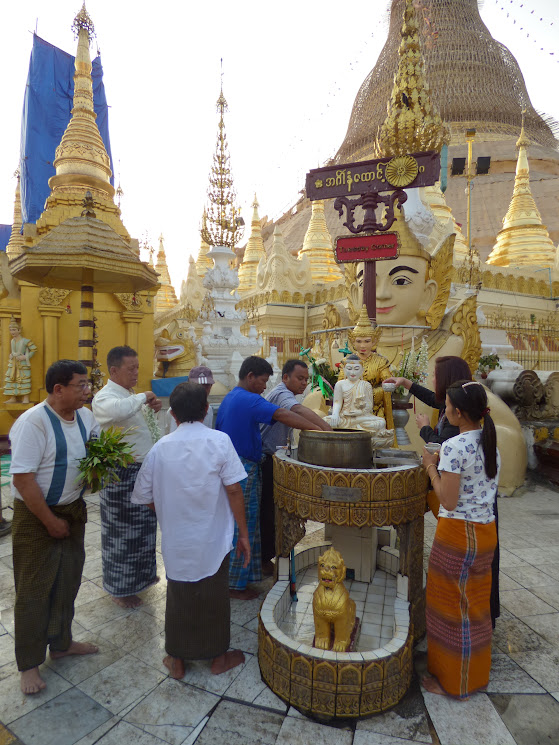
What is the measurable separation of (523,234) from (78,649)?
21.0m

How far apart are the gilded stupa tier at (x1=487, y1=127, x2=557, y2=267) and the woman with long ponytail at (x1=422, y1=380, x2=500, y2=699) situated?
18.6m

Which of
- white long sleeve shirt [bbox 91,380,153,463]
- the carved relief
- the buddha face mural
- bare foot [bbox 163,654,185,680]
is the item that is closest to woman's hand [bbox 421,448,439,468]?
bare foot [bbox 163,654,185,680]

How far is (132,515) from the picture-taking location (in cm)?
335

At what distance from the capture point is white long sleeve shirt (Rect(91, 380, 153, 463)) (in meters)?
3.26

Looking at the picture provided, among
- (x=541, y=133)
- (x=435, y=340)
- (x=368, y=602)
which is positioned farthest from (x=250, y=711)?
(x=541, y=133)

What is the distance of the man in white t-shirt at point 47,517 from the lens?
8.08 feet

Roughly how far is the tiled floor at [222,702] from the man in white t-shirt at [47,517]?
9.4 inches

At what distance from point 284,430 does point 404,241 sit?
13.4ft

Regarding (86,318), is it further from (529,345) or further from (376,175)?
(529,345)

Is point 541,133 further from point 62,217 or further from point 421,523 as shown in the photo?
point 421,523

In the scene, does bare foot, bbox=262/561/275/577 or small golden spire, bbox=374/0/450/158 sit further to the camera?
small golden spire, bbox=374/0/450/158

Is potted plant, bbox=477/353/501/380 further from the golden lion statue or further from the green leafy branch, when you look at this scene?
the green leafy branch

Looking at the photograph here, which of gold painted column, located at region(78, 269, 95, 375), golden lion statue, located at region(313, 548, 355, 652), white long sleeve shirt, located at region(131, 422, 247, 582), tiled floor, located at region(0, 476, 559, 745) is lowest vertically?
tiled floor, located at region(0, 476, 559, 745)

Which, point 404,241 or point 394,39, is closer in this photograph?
point 404,241
